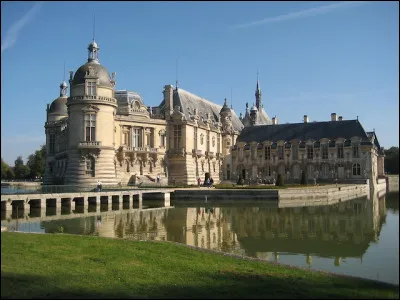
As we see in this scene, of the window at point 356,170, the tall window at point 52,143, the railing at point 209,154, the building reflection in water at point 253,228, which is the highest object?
the tall window at point 52,143

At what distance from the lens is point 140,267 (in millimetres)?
12250

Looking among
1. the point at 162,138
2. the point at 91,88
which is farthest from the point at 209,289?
the point at 162,138

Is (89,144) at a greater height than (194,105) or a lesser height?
lesser

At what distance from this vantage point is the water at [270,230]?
16062mm

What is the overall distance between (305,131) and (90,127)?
37284mm

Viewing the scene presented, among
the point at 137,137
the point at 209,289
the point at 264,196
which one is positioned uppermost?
the point at 137,137

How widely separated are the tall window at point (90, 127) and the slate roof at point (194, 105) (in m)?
14.9

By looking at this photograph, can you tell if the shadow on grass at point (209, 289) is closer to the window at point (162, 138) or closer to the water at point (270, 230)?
the water at point (270, 230)

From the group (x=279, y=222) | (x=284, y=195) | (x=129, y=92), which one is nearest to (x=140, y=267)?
(x=279, y=222)

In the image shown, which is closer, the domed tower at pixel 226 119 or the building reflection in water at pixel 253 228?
the building reflection in water at pixel 253 228

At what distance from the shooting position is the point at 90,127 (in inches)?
1919

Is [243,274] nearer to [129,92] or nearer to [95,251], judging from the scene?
[95,251]

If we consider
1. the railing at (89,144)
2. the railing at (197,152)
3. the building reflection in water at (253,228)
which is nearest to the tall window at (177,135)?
the railing at (197,152)

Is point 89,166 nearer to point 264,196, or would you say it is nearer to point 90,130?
point 90,130
